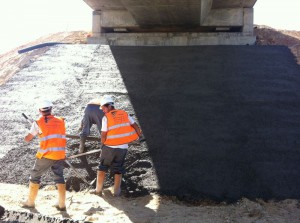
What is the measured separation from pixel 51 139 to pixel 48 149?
0.17 metres

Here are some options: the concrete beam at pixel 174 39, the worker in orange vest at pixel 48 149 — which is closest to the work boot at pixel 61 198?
the worker in orange vest at pixel 48 149

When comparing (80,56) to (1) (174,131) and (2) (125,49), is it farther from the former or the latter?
(1) (174,131)

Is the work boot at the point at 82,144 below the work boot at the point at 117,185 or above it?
above

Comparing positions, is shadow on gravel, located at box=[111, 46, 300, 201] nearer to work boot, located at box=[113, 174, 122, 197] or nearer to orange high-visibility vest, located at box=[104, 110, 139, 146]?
work boot, located at box=[113, 174, 122, 197]

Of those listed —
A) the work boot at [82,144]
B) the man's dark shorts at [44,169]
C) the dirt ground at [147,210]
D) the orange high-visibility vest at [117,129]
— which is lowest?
the dirt ground at [147,210]

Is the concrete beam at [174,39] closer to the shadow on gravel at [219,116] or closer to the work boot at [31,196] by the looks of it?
the shadow on gravel at [219,116]

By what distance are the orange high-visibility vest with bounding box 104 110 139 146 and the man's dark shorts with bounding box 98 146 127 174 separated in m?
0.14

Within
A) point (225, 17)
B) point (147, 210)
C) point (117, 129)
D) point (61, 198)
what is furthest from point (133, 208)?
point (225, 17)

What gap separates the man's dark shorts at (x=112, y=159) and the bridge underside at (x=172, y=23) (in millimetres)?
6799

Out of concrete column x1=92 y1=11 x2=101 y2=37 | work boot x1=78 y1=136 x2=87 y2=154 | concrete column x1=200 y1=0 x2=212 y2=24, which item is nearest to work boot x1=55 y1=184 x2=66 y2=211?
work boot x1=78 y1=136 x2=87 y2=154

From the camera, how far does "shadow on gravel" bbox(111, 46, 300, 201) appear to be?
258 inches

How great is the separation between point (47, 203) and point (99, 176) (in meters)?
1.00

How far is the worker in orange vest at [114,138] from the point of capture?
6293mm

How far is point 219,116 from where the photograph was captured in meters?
8.43
